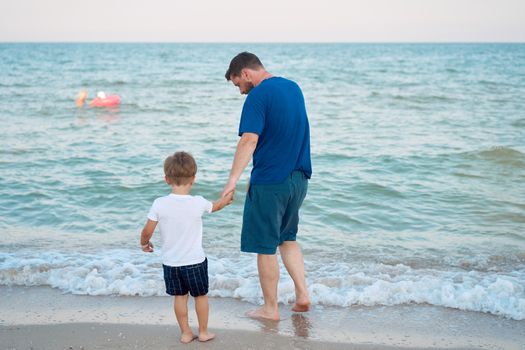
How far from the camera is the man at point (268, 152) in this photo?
3801mm

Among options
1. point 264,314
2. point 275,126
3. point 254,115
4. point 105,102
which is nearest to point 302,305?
point 264,314

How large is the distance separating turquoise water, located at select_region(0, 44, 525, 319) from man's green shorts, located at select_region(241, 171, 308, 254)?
2.50 ft

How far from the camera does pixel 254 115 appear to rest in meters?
3.79

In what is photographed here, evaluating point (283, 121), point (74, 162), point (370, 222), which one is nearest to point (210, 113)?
point (74, 162)

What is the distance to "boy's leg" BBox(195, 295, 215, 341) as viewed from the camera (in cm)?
370

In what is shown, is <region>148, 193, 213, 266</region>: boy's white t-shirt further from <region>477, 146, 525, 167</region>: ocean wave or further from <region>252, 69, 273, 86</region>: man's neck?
<region>477, 146, 525, 167</region>: ocean wave

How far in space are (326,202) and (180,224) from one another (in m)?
4.44

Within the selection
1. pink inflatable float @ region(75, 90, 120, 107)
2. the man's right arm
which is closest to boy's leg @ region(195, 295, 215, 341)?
the man's right arm

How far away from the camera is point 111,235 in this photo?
6.53 m

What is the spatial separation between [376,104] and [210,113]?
17.8 ft

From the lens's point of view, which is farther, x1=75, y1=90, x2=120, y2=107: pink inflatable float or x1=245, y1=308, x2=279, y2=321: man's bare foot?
x1=75, y1=90, x2=120, y2=107: pink inflatable float

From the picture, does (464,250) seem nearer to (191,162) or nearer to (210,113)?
(191,162)

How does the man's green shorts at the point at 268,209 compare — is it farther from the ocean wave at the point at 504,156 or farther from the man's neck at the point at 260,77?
the ocean wave at the point at 504,156

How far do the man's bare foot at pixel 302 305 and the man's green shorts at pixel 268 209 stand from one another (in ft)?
1.63
